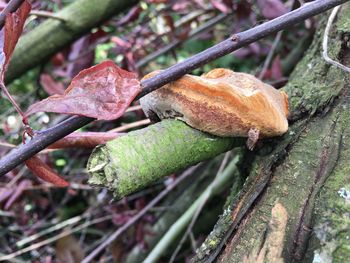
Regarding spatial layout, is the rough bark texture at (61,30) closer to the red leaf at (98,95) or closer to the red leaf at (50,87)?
the red leaf at (50,87)

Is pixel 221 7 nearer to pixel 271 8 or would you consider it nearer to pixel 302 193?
pixel 271 8

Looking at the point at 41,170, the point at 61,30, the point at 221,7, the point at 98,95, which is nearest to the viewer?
the point at 98,95

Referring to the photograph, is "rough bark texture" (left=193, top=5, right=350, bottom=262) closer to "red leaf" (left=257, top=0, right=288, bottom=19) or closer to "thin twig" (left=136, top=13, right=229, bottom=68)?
"red leaf" (left=257, top=0, right=288, bottom=19)

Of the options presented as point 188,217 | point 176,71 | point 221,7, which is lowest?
point 188,217

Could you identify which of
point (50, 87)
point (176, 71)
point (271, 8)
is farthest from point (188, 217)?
point (176, 71)

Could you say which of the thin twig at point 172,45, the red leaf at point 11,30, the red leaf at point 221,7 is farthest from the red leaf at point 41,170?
the red leaf at point 221,7

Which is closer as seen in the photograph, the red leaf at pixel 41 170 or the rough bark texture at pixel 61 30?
the red leaf at pixel 41 170
